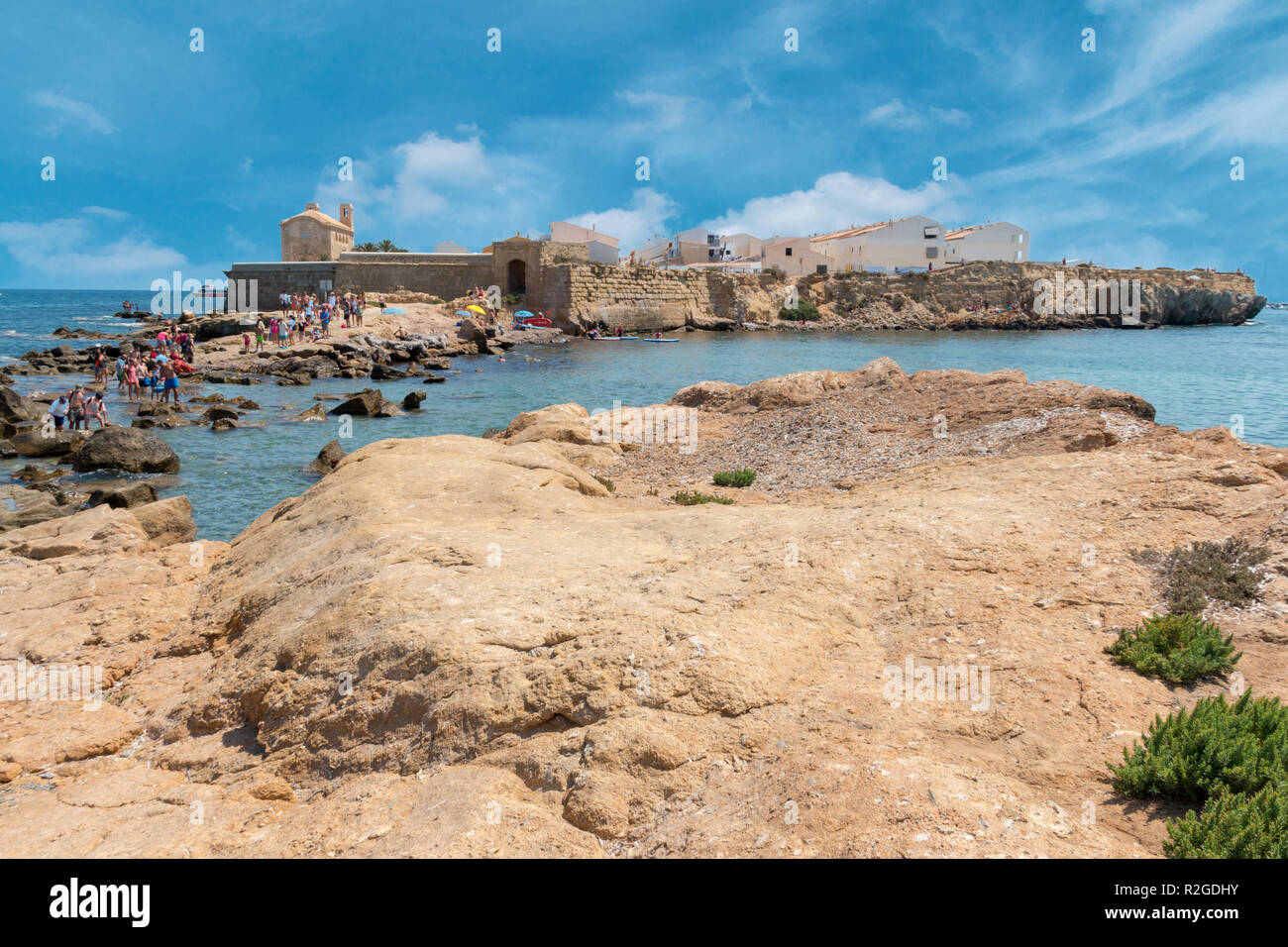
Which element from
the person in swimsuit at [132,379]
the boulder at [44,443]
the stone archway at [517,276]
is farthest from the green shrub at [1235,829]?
the stone archway at [517,276]

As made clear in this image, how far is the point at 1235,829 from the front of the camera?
331 cm

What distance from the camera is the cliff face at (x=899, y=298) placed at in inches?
2339

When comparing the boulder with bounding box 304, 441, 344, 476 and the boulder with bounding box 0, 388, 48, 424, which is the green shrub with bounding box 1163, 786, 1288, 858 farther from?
the boulder with bounding box 0, 388, 48, 424

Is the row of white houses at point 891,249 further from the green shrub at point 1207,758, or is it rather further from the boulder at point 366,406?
the green shrub at point 1207,758

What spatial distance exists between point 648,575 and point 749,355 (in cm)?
4042

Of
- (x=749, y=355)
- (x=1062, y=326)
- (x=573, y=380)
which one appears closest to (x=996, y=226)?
(x=1062, y=326)

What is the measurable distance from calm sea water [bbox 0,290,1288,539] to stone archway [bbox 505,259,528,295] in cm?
1147

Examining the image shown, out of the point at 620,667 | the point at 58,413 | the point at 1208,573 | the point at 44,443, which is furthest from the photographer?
the point at 58,413

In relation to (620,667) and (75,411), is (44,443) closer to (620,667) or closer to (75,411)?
(75,411)

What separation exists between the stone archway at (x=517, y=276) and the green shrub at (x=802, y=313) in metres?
23.9

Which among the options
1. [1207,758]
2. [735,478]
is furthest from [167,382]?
[1207,758]

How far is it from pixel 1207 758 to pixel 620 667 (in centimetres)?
302

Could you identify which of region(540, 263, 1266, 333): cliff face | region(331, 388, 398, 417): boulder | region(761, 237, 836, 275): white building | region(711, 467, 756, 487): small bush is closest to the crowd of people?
region(540, 263, 1266, 333): cliff face

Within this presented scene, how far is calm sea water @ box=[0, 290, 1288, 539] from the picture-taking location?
18.7 meters
